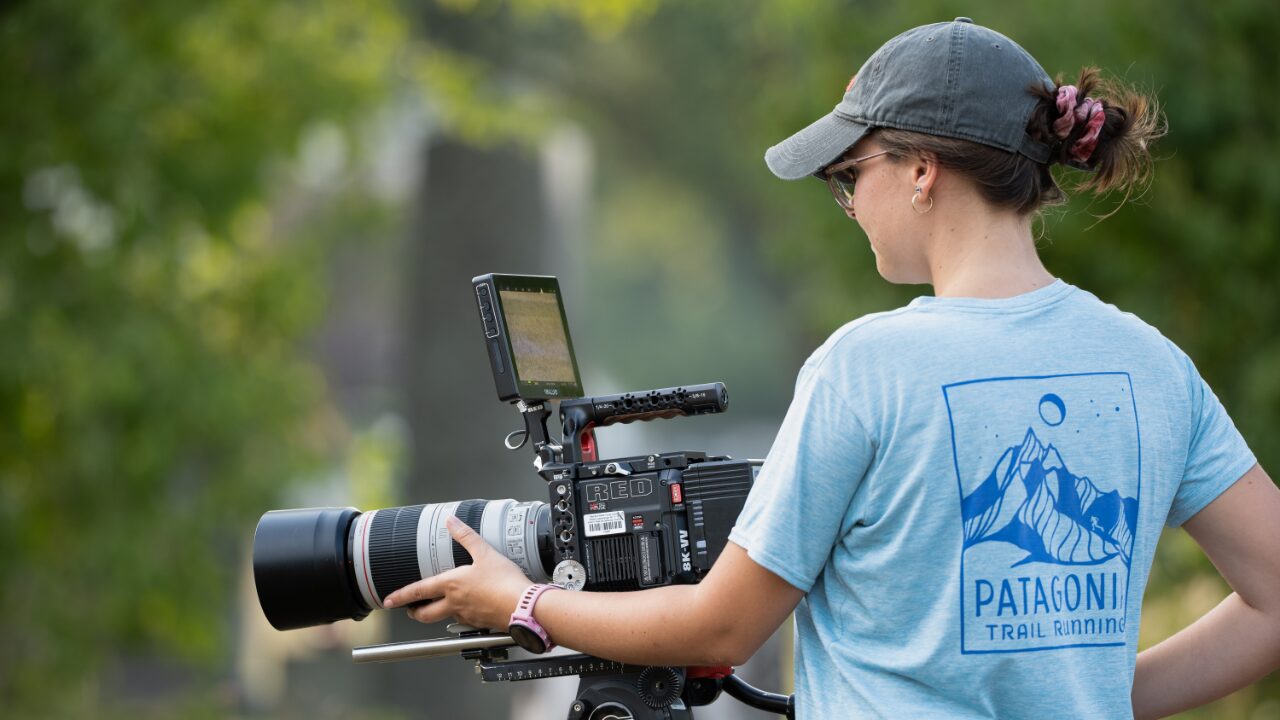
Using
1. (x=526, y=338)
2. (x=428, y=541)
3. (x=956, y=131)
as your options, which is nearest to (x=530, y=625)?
(x=428, y=541)

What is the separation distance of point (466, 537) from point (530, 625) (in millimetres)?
270

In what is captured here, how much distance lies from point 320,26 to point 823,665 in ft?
22.2

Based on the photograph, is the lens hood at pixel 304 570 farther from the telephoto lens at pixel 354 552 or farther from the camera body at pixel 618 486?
the camera body at pixel 618 486

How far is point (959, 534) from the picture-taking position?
1.97m

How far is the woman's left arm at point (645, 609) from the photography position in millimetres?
2057

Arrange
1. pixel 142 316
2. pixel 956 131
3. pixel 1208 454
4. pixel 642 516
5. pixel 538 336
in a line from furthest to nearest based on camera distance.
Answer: pixel 142 316 → pixel 538 336 → pixel 642 516 → pixel 1208 454 → pixel 956 131

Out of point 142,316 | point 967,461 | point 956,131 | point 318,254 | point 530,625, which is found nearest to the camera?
point 967,461

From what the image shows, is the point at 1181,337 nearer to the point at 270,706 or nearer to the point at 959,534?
the point at 959,534

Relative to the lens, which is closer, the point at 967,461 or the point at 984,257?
the point at 967,461

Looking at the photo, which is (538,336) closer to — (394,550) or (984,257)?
(394,550)

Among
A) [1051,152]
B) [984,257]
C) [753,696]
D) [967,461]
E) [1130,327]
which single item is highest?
[1051,152]

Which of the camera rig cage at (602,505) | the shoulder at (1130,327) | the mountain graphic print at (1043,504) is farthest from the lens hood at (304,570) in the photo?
the shoulder at (1130,327)

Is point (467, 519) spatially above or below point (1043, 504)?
above

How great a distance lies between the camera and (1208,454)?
217cm
